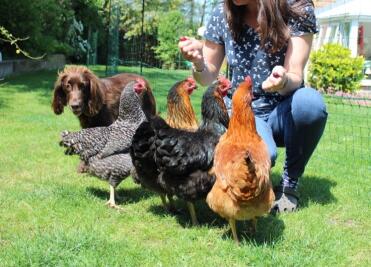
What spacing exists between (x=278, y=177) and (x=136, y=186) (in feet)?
5.22

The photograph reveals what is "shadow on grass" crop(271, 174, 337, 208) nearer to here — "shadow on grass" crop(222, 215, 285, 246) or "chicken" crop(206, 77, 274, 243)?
"shadow on grass" crop(222, 215, 285, 246)

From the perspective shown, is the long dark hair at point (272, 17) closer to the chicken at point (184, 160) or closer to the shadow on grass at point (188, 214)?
the chicken at point (184, 160)

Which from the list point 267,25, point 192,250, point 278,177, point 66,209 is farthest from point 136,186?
point 267,25

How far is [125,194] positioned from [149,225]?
1055 mm

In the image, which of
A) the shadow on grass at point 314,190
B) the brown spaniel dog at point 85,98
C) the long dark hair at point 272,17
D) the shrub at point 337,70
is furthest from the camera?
the shrub at point 337,70

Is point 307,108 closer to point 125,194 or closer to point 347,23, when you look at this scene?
point 125,194

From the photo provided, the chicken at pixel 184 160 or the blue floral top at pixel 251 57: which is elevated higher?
the blue floral top at pixel 251 57

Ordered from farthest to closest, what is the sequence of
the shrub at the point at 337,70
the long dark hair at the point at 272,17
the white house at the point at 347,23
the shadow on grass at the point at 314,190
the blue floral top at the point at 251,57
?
the white house at the point at 347,23, the shrub at the point at 337,70, the shadow on grass at the point at 314,190, the blue floral top at the point at 251,57, the long dark hair at the point at 272,17

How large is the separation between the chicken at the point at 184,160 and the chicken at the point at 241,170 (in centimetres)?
16

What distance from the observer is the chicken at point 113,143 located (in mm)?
4441

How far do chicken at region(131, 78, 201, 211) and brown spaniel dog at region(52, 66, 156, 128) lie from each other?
131cm

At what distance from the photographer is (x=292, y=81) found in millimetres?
3863

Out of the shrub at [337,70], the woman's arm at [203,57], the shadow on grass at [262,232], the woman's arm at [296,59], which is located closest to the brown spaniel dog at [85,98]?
the woman's arm at [203,57]

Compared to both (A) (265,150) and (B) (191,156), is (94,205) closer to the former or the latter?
(B) (191,156)
